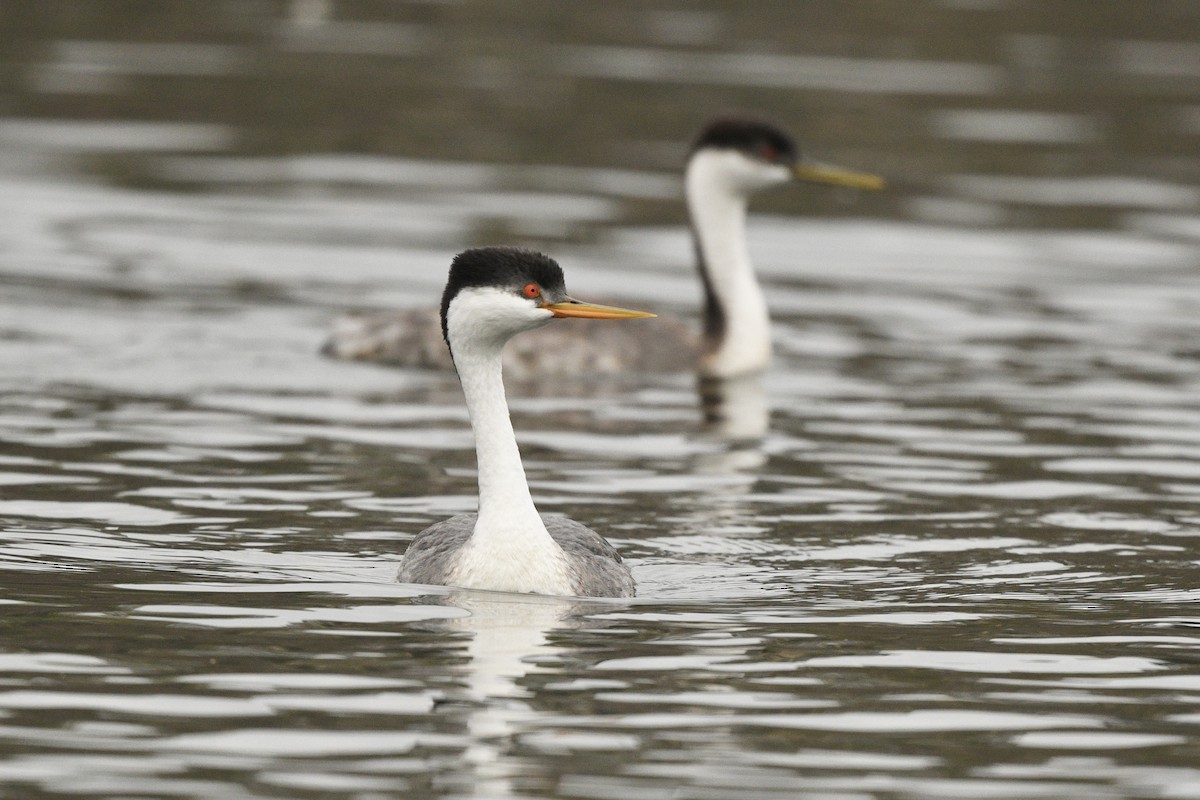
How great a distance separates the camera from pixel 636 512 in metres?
12.9

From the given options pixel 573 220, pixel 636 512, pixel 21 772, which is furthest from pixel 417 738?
pixel 573 220

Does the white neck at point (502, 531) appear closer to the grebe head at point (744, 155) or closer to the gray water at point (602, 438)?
the gray water at point (602, 438)

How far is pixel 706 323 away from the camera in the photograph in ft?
58.4

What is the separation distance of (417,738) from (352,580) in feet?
8.76

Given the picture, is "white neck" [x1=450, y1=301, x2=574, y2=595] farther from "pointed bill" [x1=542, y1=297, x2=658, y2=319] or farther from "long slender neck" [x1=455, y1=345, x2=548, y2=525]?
"pointed bill" [x1=542, y1=297, x2=658, y2=319]

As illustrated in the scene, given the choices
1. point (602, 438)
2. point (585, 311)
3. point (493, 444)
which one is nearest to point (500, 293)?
point (585, 311)

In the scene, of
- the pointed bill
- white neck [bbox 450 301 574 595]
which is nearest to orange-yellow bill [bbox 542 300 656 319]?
the pointed bill

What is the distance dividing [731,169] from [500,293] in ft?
26.4

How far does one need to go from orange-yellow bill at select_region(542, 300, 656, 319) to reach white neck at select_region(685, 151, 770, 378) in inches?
262

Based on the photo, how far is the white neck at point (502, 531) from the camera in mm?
10422

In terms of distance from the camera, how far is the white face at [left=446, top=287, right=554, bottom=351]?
34.1 ft

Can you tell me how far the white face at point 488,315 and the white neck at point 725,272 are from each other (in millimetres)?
6933

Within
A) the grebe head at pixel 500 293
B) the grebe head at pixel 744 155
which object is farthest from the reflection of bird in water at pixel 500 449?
the grebe head at pixel 744 155

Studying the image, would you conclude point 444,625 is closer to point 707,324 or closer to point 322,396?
point 322,396
